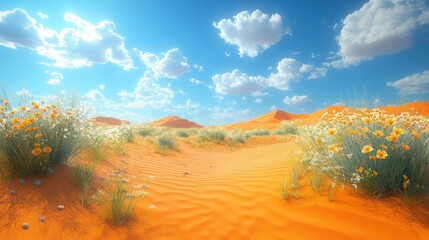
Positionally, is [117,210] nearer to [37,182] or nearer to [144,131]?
[37,182]

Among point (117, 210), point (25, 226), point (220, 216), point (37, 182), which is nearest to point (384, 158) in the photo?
point (220, 216)

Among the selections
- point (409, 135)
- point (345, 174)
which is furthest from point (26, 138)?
point (409, 135)

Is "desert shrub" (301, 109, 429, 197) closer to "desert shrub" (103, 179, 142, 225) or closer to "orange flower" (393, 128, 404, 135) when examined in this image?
"orange flower" (393, 128, 404, 135)

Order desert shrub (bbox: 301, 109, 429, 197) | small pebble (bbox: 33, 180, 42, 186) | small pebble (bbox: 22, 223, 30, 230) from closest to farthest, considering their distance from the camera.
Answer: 1. small pebble (bbox: 22, 223, 30, 230)
2. desert shrub (bbox: 301, 109, 429, 197)
3. small pebble (bbox: 33, 180, 42, 186)

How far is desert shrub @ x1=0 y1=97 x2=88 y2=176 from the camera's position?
3234mm

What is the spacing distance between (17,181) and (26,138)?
569mm

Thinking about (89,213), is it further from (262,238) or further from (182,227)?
(262,238)

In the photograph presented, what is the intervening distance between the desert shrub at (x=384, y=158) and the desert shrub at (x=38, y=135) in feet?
12.1

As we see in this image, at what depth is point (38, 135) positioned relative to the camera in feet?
10.6

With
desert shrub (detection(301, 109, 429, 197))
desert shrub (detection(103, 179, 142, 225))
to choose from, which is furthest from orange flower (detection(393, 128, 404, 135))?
desert shrub (detection(103, 179, 142, 225))

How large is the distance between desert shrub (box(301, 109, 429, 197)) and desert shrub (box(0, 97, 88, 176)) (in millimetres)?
3696

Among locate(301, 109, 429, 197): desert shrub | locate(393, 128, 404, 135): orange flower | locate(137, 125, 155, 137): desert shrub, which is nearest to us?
locate(393, 128, 404, 135): orange flower

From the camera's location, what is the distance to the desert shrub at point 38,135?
3234 millimetres

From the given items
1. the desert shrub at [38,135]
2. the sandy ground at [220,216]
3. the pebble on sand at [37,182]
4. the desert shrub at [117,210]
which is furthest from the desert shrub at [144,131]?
the desert shrub at [117,210]
